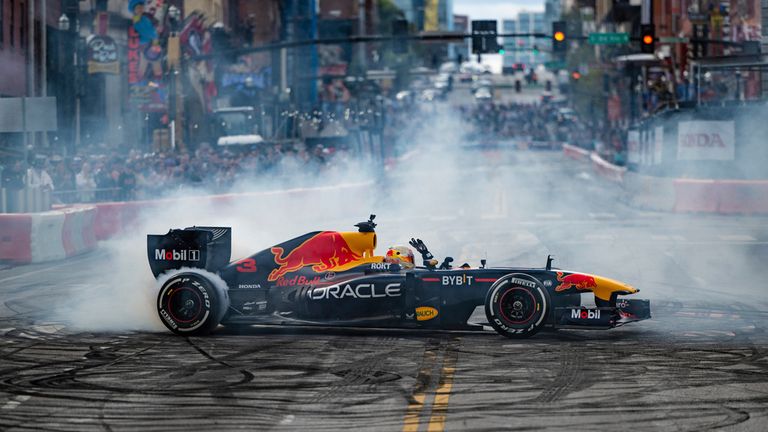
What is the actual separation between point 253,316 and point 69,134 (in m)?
40.4

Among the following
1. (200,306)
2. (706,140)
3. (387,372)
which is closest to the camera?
(387,372)

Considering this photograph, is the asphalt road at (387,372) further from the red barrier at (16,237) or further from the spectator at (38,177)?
the spectator at (38,177)

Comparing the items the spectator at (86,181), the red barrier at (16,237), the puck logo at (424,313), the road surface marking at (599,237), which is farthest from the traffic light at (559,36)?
the puck logo at (424,313)

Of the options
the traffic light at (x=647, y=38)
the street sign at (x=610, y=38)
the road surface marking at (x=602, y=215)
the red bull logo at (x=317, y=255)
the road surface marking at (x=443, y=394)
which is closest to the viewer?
the road surface marking at (x=443, y=394)

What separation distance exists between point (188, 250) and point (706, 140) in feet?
98.1

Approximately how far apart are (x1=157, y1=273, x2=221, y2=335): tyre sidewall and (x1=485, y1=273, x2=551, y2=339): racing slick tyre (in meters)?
2.98

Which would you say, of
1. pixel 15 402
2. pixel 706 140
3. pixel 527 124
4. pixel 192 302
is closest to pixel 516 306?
pixel 192 302

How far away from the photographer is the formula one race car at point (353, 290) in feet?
43.5

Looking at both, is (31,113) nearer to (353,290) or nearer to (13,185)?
(13,185)

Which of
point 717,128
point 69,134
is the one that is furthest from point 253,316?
point 69,134

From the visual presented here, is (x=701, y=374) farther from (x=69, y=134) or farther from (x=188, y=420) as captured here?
(x=69, y=134)

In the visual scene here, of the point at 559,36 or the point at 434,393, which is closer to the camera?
the point at 434,393

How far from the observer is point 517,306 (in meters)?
13.3

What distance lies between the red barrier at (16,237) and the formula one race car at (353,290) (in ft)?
34.4
